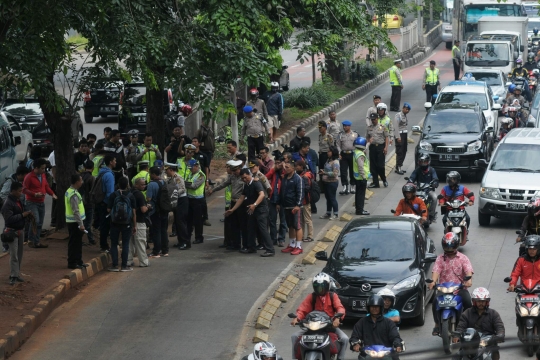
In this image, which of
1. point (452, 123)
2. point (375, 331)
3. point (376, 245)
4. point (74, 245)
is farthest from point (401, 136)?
point (375, 331)

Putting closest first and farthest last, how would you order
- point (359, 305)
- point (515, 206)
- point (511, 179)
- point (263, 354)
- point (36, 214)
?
point (263, 354), point (359, 305), point (36, 214), point (515, 206), point (511, 179)

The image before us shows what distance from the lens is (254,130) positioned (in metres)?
23.8

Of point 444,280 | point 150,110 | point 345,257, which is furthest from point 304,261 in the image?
point 150,110

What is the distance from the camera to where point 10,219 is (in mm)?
15383

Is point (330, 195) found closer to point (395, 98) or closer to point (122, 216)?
point (122, 216)

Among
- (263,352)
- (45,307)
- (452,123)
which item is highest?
(452,123)

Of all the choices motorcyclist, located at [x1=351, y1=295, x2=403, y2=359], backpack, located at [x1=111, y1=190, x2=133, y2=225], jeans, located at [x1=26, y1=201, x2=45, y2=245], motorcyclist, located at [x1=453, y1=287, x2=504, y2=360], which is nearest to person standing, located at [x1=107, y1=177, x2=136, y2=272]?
backpack, located at [x1=111, y1=190, x2=133, y2=225]

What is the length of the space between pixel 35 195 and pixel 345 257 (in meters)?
6.40

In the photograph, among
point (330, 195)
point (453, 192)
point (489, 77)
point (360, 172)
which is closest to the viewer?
point (453, 192)

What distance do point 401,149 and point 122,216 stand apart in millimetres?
10871

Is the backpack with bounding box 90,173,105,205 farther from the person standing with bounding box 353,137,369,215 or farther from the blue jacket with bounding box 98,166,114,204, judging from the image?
the person standing with bounding box 353,137,369,215

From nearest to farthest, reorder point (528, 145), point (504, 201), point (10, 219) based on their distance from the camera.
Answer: point (10, 219) < point (504, 201) < point (528, 145)

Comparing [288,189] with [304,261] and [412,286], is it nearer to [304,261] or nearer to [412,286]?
[304,261]

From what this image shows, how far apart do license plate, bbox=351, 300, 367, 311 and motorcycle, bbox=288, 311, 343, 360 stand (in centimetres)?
284
